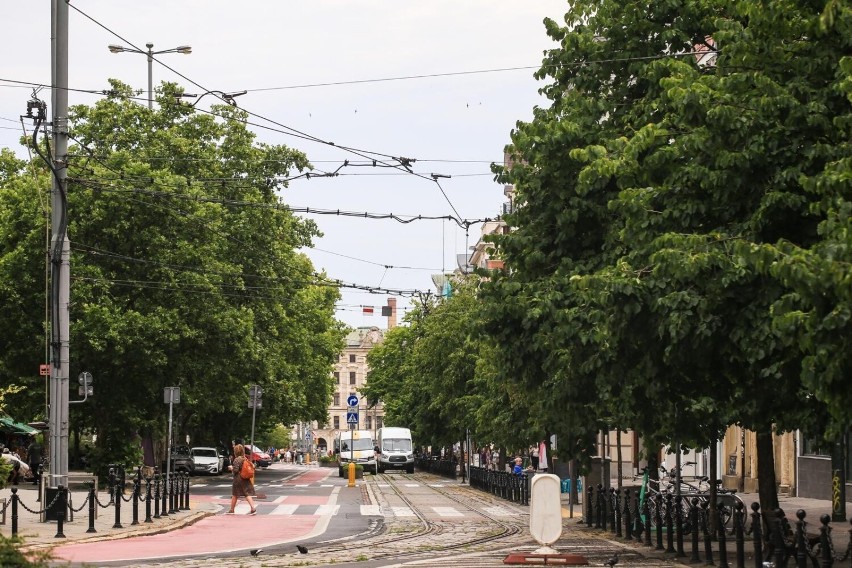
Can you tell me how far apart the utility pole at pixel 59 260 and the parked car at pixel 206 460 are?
41746 mm

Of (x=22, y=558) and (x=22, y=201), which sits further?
(x=22, y=201)

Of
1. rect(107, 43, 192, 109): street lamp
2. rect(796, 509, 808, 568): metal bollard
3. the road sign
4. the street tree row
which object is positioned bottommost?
rect(796, 509, 808, 568): metal bollard

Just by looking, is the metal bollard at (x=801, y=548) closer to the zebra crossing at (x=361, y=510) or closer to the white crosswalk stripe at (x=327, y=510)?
the zebra crossing at (x=361, y=510)

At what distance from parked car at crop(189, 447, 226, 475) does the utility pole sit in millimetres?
41746

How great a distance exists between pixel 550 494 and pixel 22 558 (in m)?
8.97

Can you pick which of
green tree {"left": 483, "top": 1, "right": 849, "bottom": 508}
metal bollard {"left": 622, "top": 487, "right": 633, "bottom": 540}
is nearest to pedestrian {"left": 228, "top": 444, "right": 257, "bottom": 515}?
metal bollard {"left": 622, "top": 487, "right": 633, "bottom": 540}

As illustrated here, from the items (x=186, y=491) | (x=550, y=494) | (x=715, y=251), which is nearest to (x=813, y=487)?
(x=186, y=491)

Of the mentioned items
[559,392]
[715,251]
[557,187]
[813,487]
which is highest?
[557,187]

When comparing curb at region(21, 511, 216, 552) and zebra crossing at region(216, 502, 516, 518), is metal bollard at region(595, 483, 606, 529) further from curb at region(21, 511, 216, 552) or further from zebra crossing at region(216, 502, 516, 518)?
curb at region(21, 511, 216, 552)

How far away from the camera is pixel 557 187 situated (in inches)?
859

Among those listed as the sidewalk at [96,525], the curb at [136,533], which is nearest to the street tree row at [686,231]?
the curb at [136,533]

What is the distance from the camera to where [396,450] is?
3374 inches

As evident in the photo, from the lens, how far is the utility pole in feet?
83.6

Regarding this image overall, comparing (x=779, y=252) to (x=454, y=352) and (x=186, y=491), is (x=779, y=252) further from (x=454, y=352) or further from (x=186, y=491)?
(x=454, y=352)
